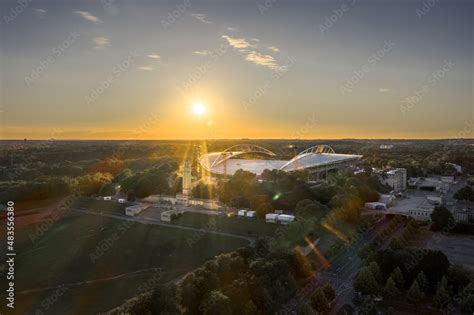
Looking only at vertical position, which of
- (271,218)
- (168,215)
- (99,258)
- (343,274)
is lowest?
(343,274)

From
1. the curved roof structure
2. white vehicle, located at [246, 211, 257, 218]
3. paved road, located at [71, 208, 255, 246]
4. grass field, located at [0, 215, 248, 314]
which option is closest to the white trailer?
white vehicle, located at [246, 211, 257, 218]

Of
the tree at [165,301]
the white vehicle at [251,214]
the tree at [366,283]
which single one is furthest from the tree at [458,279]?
the white vehicle at [251,214]

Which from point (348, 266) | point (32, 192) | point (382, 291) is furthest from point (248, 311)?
point (32, 192)

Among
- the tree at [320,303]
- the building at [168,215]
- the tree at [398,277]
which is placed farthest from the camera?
the building at [168,215]

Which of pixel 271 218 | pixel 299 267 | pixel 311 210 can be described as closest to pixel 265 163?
pixel 271 218

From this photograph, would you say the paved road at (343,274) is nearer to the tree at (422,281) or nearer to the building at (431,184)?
the tree at (422,281)

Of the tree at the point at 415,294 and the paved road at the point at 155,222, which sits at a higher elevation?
the paved road at the point at 155,222

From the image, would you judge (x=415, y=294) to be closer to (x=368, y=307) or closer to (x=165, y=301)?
(x=368, y=307)

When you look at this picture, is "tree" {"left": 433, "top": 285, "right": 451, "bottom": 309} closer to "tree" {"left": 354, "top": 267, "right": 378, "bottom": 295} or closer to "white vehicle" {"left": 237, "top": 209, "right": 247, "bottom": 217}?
"tree" {"left": 354, "top": 267, "right": 378, "bottom": 295}
